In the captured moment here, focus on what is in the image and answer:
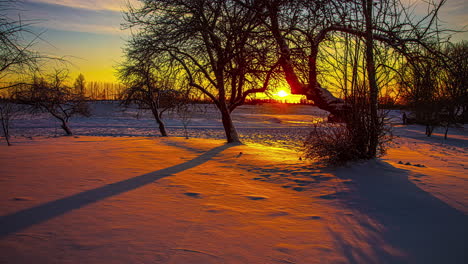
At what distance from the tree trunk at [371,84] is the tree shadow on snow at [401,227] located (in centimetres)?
145

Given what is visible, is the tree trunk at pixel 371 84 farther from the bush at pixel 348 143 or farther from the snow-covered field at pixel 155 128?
the snow-covered field at pixel 155 128

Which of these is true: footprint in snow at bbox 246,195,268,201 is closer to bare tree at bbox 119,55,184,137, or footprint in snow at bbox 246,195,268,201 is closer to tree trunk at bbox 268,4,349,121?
tree trunk at bbox 268,4,349,121

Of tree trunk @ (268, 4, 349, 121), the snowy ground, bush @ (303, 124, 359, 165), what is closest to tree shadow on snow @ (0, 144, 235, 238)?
the snowy ground

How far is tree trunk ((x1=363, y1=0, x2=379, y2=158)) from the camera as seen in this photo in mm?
4984

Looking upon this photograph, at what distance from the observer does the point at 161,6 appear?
8.88 m

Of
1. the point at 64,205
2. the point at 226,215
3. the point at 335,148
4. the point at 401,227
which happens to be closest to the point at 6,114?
the point at 64,205

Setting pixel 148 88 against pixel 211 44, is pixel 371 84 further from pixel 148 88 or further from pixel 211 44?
pixel 148 88

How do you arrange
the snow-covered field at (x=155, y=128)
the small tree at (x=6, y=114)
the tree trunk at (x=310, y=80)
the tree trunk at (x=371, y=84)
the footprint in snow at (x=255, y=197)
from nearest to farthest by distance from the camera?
1. the footprint in snow at (x=255, y=197)
2. the tree trunk at (x=371, y=84)
3. the tree trunk at (x=310, y=80)
4. the small tree at (x=6, y=114)
5. the snow-covered field at (x=155, y=128)

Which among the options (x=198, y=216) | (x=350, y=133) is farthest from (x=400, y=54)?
(x=198, y=216)

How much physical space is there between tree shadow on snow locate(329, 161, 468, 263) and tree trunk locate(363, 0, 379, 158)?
4.76 ft

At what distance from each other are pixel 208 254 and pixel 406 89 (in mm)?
5291

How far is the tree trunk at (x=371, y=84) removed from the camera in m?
4.98

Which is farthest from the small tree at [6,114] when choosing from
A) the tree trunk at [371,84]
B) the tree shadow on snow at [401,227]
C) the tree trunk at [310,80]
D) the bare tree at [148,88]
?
the tree trunk at [371,84]

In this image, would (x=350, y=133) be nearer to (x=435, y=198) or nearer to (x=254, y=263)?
(x=435, y=198)
